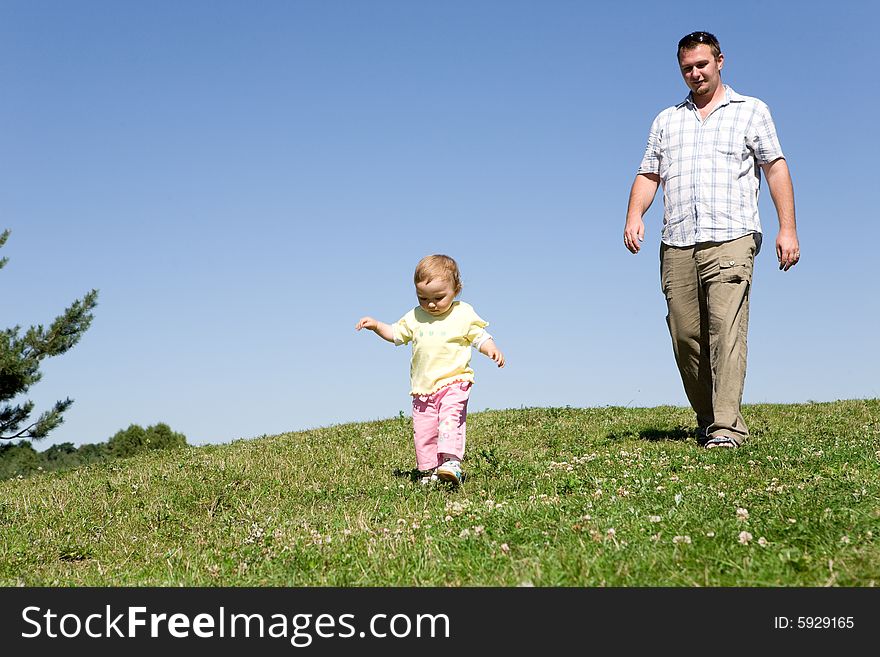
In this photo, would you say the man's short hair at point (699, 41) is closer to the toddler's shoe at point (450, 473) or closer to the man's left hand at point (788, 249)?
the man's left hand at point (788, 249)

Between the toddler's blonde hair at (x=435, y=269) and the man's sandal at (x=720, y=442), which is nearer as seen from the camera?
the toddler's blonde hair at (x=435, y=269)

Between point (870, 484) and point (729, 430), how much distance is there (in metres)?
3.70

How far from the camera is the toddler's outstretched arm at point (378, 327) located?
959cm

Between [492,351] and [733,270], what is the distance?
336cm

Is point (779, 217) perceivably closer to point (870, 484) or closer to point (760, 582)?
point (870, 484)

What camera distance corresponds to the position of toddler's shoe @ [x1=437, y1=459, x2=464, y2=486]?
8.80 m

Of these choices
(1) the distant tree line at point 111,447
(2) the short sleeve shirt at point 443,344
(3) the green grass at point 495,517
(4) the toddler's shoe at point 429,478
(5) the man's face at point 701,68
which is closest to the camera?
(3) the green grass at point 495,517

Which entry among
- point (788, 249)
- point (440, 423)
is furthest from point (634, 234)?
point (440, 423)

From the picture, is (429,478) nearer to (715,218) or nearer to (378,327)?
(378,327)

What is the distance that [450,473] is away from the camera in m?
8.78

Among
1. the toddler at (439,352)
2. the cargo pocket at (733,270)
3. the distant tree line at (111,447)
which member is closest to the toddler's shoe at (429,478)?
the toddler at (439,352)

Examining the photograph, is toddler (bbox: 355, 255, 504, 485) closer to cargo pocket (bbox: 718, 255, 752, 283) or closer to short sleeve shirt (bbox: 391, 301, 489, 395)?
short sleeve shirt (bbox: 391, 301, 489, 395)

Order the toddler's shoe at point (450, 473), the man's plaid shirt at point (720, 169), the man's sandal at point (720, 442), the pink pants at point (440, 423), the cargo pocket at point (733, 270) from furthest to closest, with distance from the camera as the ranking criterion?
the man's plaid shirt at point (720, 169) → the cargo pocket at point (733, 270) → the man's sandal at point (720, 442) → the pink pants at point (440, 423) → the toddler's shoe at point (450, 473)
